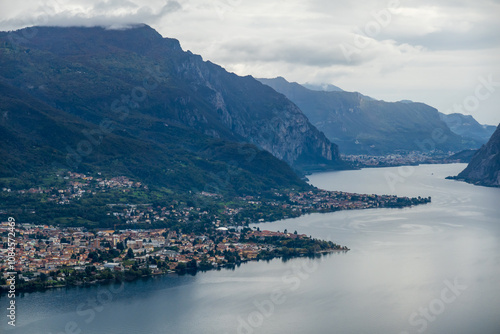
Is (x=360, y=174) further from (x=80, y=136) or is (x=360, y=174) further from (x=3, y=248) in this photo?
(x=3, y=248)

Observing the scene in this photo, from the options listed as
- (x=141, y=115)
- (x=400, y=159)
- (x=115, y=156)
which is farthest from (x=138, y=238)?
(x=400, y=159)

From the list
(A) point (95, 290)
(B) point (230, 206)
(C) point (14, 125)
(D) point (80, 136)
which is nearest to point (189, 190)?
(B) point (230, 206)

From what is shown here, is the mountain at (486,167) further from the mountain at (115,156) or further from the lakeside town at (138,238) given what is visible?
the lakeside town at (138,238)

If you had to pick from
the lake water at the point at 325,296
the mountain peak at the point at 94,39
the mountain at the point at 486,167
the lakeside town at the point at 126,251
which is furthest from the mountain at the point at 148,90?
the lake water at the point at 325,296

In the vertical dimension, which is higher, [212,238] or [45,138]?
[45,138]

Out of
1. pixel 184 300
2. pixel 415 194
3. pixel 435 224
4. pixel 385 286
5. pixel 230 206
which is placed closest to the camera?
pixel 184 300
